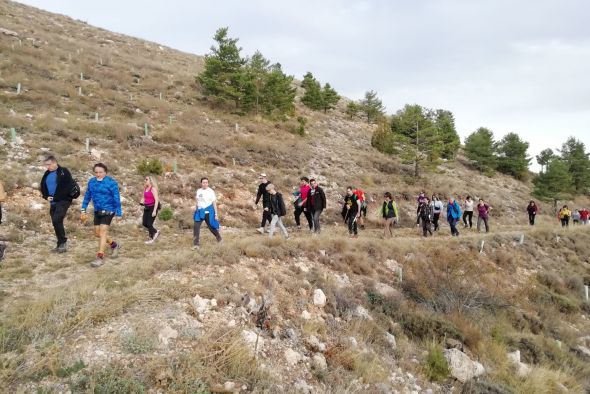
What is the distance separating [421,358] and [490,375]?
123 cm

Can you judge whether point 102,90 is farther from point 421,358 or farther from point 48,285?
point 421,358

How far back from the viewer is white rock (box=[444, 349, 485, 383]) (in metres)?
6.21

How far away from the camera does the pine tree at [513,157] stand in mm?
38875

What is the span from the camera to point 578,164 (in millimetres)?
42000

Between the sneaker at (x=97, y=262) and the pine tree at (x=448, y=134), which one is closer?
the sneaker at (x=97, y=262)

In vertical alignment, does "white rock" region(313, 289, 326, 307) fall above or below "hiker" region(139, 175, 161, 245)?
below

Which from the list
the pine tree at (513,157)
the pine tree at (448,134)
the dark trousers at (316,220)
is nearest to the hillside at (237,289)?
the dark trousers at (316,220)

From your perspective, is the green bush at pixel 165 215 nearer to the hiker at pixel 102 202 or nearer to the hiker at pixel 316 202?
the hiker at pixel 102 202

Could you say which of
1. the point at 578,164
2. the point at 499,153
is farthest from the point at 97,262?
the point at 578,164

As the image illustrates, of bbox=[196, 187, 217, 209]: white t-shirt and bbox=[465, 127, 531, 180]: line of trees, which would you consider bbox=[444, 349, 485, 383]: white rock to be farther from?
bbox=[465, 127, 531, 180]: line of trees

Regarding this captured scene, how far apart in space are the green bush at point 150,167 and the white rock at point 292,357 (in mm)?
10143

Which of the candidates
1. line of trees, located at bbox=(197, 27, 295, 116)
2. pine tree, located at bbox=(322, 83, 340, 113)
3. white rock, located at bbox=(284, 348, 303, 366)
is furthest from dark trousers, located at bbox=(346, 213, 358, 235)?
pine tree, located at bbox=(322, 83, 340, 113)

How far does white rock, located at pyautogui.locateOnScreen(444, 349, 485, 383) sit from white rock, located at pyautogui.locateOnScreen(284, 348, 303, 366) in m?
3.03

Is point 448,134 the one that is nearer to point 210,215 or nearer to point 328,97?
point 328,97
